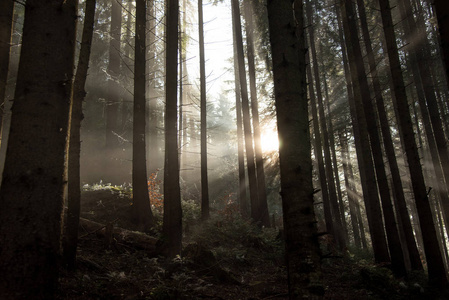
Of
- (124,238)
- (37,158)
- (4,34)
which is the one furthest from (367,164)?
(4,34)

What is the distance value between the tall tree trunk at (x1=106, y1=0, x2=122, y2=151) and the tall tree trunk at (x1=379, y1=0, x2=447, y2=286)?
1268 cm

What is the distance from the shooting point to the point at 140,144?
1020 cm

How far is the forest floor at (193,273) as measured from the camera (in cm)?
497

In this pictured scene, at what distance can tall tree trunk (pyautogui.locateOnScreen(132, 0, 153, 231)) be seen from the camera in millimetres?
9781

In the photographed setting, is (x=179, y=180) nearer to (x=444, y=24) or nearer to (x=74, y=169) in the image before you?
(x=74, y=169)

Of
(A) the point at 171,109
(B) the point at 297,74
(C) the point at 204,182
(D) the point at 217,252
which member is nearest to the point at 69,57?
(B) the point at 297,74

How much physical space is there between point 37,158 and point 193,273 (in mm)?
4797

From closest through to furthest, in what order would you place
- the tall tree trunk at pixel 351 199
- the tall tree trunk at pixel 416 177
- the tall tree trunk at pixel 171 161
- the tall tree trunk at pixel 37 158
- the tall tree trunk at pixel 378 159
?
the tall tree trunk at pixel 37 158 < the tall tree trunk at pixel 171 161 < the tall tree trunk at pixel 416 177 < the tall tree trunk at pixel 378 159 < the tall tree trunk at pixel 351 199

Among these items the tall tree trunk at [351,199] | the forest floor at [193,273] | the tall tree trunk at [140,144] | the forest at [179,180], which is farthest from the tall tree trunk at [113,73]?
the tall tree trunk at [351,199]

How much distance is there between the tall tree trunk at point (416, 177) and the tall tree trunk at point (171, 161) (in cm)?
679

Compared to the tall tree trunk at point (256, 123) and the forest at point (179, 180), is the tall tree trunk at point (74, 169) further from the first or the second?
the tall tree trunk at point (256, 123)

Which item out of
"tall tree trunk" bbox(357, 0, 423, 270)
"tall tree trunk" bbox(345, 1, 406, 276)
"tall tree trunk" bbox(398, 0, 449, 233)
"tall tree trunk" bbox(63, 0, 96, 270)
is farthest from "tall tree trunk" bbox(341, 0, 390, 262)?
"tall tree trunk" bbox(63, 0, 96, 270)

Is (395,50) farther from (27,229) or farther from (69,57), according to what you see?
(27,229)

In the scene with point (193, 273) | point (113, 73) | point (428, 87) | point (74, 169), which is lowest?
point (193, 273)
